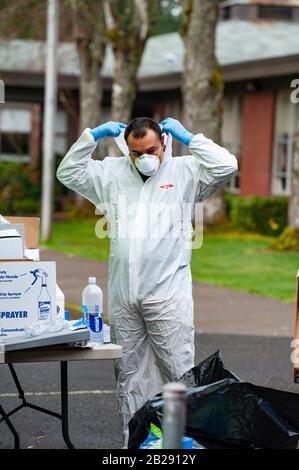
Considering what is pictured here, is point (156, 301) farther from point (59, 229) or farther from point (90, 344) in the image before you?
point (59, 229)

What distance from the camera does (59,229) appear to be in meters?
24.4

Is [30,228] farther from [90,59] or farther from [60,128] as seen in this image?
[60,128]

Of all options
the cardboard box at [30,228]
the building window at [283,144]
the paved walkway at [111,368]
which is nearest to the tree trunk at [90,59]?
the building window at [283,144]

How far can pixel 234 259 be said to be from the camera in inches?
704

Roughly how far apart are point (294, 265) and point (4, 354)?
1197cm

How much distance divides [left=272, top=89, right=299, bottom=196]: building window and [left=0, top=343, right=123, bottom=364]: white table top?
19.6 meters

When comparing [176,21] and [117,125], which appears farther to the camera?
[176,21]

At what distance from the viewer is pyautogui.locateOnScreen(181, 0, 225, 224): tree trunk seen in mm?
20828

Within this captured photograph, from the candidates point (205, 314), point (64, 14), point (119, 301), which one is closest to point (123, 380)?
point (119, 301)

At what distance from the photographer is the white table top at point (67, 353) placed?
5.47m

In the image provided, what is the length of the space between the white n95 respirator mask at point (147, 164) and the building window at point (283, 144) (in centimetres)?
1925

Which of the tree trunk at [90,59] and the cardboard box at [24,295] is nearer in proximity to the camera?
the cardboard box at [24,295]

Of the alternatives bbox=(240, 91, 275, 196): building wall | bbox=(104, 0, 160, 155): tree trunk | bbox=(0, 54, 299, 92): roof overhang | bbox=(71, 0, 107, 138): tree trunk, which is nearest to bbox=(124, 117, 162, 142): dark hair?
bbox=(0, 54, 299, 92): roof overhang

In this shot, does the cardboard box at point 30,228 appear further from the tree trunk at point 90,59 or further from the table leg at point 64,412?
the tree trunk at point 90,59
